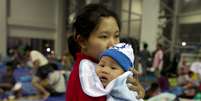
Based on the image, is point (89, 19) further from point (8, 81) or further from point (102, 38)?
point (8, 81)

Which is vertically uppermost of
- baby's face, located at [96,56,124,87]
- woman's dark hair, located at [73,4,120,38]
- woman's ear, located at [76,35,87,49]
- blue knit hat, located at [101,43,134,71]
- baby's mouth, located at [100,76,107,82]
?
woman's dark hair, located at [73,4,120,38]

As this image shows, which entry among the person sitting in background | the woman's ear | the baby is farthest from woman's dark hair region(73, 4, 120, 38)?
the person sitting in background

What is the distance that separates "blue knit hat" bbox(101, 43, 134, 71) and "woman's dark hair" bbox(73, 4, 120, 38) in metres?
0.12

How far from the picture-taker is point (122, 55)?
86 centimetres

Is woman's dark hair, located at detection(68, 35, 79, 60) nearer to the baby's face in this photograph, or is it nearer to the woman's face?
the woman's face

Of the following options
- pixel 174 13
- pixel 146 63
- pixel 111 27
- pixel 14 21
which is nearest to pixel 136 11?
pixel 174 13

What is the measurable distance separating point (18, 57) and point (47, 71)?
8.24 feet

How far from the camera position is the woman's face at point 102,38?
3.11 ft

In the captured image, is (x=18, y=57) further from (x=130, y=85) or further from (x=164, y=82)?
(x=130, y=85)

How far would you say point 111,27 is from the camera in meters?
0.97

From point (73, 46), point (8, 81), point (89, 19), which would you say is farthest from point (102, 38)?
point (8, 81)

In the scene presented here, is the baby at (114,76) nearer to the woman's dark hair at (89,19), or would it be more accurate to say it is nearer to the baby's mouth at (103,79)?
the baby's mouth at (103,79)

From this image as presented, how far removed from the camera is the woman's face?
95 cm

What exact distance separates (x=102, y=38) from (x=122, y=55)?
0.39 feet
